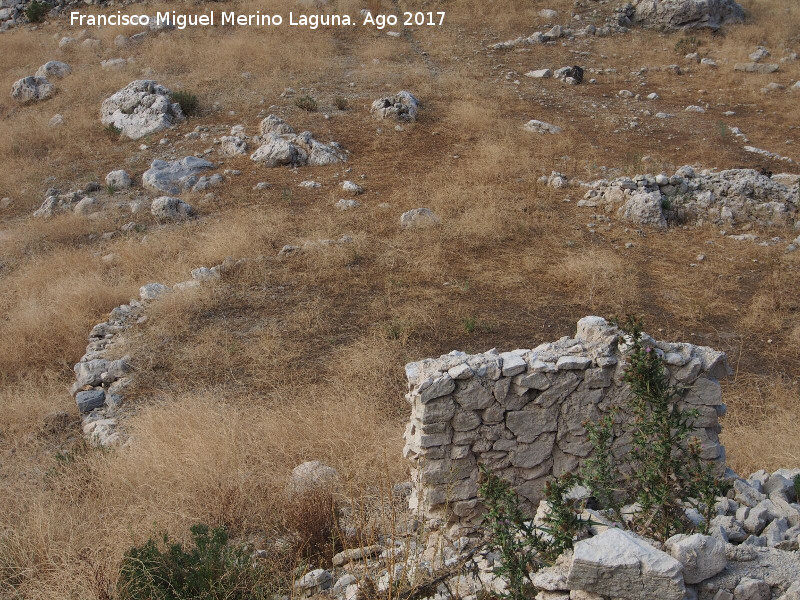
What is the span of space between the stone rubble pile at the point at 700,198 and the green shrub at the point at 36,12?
20098 millimetres

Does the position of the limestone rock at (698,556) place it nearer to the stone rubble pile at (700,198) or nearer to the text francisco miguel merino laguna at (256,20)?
the stone rubble pile at (700,198)

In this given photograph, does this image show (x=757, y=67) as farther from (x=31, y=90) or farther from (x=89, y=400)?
(x=31, y=90)

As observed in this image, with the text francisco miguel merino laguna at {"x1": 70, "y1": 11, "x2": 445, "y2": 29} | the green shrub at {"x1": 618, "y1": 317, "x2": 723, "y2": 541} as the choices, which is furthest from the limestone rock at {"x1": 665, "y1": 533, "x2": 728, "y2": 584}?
the text francisco miguel merino laguna at {"x1": 70, "y1": 11, "x2": 445, "y2": 29}

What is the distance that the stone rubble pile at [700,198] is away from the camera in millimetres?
10375

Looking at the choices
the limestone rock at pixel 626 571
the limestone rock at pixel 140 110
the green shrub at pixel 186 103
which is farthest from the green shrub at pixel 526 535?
the green shrub at pixel 186 103

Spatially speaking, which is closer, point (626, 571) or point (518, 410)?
point (626, 571)

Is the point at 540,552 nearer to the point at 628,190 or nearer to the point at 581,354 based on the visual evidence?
the point at 581,354

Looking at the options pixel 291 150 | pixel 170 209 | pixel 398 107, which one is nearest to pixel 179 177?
pixel 170 209

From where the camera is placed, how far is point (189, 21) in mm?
20547

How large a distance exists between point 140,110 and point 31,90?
162 inches

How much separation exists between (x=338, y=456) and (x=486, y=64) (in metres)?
14.8

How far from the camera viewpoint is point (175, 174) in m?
12.6

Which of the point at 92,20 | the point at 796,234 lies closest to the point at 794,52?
the point at 796,234

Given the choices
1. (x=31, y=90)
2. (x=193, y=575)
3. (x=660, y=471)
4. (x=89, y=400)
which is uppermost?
(x=660, y=471)
